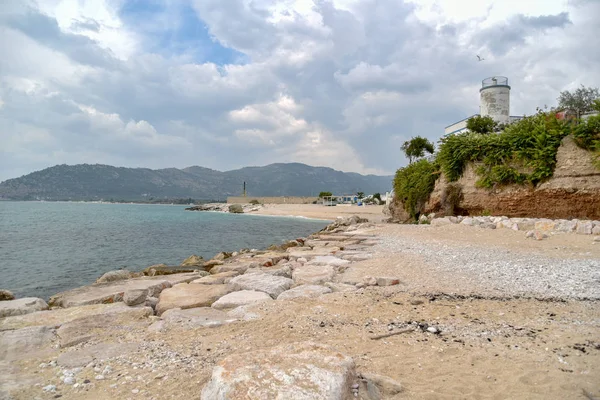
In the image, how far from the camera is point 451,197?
45.9 ft

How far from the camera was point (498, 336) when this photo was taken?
3.03 meters

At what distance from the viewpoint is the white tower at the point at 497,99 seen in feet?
97.9

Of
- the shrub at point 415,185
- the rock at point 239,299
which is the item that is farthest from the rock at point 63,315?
the shrub at point 415,185

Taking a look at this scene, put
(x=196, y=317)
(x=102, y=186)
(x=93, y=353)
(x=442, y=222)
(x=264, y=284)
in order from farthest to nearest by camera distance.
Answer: (x=102, y=186) → (x=442, y=222) → (x=264, y=284) → (x=196, y=317) → (x=93, y=353)

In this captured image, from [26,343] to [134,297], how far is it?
1462mm

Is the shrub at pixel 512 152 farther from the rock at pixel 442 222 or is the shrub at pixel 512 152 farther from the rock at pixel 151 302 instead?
the rock at pixel 151 302

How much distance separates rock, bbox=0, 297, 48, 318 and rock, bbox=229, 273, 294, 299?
249 centimetres

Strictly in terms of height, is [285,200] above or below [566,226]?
above

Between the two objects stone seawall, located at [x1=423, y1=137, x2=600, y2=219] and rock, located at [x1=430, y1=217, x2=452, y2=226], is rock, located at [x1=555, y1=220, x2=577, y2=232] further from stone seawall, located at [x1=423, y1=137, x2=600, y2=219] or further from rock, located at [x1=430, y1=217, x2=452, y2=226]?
rock, located at [x1=430, y1=217, x2=452, y2=226]

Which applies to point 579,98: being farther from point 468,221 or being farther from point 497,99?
point 468,221

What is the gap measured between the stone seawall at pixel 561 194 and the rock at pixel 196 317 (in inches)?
454

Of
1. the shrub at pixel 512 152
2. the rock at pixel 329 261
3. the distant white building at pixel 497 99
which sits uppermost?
the distant white building at pixel 497 99

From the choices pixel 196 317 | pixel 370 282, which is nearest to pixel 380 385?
pixel 196 317

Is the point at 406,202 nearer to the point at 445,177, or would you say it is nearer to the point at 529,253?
Answer: the point at 445,177
